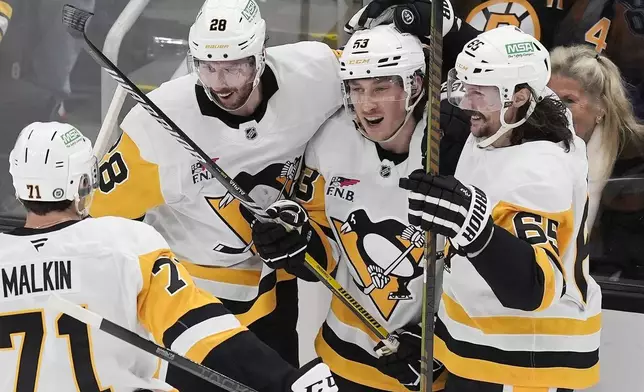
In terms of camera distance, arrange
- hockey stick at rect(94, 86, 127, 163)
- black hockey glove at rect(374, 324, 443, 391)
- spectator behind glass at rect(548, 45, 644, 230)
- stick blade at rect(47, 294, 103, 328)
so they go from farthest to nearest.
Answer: hockey stick at rect(94, 86, 127, 163), spectator behind glass at rect(548, 45, 644, 230), black hockey glove at rect(374, 324, 443, 391), stick blade at rect(47, 294, 103, 328)

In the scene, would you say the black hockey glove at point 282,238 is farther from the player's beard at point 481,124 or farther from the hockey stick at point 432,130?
the player's beard at point 481,124

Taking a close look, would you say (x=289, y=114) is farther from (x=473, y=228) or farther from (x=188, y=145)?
(x=473, y=228)

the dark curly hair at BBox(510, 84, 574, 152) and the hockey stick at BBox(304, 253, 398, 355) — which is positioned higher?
the dark curly hair at BBox(510, 84, 574, 152)

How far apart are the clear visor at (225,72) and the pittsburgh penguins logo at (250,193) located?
0.85 ft

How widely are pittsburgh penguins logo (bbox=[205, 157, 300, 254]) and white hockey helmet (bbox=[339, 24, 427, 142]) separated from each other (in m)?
0.30

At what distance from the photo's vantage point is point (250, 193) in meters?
2.30

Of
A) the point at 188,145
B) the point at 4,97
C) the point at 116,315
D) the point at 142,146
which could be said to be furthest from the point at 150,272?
the point at 4,97

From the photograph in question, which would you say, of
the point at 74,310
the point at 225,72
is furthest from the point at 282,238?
the point at 74,310

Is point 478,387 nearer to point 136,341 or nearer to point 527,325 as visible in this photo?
point 527,325

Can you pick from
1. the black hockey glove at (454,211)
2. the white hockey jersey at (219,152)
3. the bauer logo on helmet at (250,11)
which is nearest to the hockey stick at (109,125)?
the white hockey jersey at (219,152)

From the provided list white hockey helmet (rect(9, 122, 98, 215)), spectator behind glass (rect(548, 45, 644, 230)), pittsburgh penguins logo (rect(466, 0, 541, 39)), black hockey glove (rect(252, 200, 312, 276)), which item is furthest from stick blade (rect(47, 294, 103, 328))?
pittsburgh penguins logo (rect(466, 0, 541, 39))

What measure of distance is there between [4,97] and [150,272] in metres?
2.45

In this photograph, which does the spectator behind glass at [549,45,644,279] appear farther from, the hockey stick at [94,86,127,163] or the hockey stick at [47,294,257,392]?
the hockey stick at [47,294,257,392]

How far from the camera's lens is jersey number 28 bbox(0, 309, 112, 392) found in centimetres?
160
